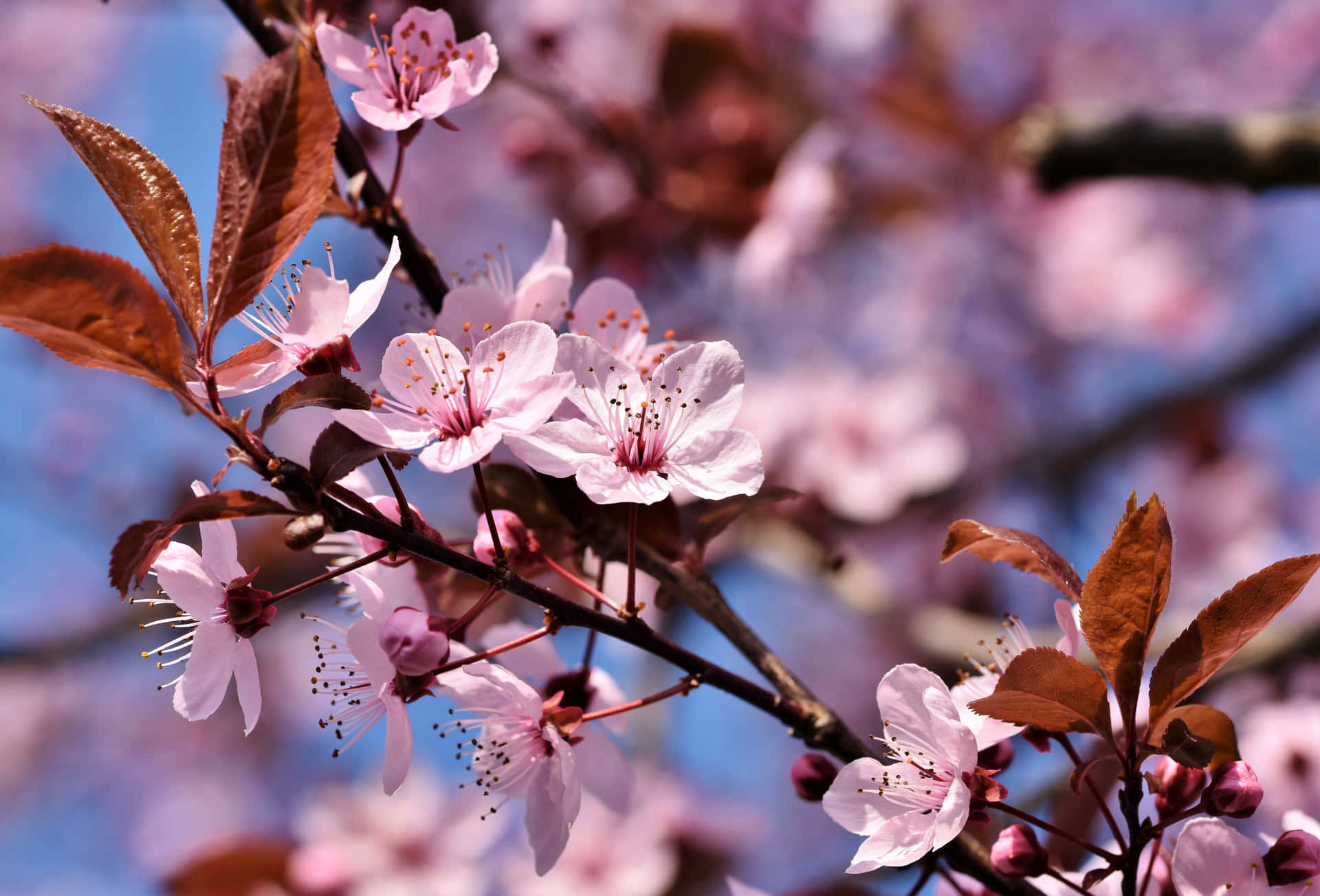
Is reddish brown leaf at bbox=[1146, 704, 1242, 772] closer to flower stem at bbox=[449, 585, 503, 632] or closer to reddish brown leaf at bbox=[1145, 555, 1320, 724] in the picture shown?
reddish brown leaf at bbox=[1145, 555, 1320, 724]

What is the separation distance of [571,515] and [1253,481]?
3776 millimetres

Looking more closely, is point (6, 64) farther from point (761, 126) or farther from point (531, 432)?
point (531, 432)

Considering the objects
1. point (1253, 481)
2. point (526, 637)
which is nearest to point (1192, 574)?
point (1253, 481)

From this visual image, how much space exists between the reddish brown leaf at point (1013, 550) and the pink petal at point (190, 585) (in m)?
0.63

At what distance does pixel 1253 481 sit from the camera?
3842mm

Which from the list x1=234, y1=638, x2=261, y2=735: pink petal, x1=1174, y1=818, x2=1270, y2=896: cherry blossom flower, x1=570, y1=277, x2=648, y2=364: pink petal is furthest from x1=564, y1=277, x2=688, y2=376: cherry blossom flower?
→ x1=1174, y1=818, x2=1270, y2=896: cherry blossom flower

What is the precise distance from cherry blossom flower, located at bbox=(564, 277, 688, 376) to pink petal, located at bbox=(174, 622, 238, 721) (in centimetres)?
46

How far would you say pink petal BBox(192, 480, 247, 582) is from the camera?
84cm

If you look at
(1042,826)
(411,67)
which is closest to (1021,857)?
(1042,826)

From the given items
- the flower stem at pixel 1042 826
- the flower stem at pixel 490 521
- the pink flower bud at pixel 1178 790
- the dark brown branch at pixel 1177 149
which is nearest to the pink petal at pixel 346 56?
the flower stem at pixel 490 521

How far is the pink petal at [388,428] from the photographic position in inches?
28.9

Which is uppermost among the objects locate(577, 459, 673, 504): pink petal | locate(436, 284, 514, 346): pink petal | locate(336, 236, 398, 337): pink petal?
locate(436, 284, 514, 346): pink petal

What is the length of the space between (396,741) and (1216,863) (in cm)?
73

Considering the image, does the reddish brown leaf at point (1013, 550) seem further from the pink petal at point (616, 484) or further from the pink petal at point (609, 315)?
the pink petal at point (609, 315)
